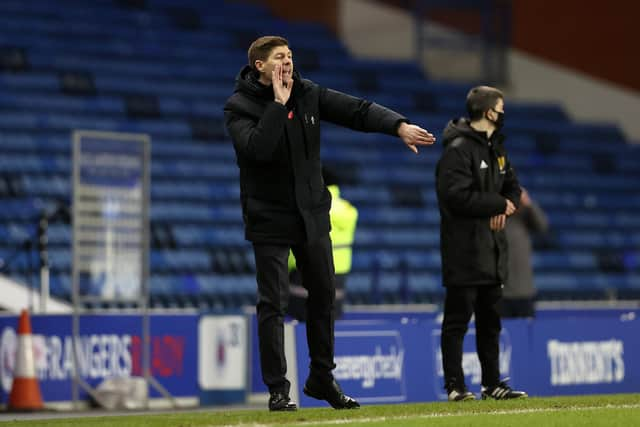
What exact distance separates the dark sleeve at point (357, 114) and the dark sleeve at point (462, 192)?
111 centimetres

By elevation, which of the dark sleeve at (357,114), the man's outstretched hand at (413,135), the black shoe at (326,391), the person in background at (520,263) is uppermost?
the dark sleeve at (357,114)

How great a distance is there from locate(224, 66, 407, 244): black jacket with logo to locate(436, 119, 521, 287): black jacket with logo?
1.24 metres

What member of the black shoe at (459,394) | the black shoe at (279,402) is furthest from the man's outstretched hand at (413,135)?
the black shoe at (459,394)

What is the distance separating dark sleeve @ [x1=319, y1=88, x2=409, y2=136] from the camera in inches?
298

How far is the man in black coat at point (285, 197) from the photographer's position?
7520mm

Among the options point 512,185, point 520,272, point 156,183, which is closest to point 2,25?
point 156,183

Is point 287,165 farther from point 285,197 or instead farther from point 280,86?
point 280,86

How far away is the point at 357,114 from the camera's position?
770 centimetres

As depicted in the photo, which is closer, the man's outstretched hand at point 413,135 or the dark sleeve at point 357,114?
the man's outstretched hand at point 413,135

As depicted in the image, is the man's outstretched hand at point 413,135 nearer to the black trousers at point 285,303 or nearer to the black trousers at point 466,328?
the black trousers at point 285,303

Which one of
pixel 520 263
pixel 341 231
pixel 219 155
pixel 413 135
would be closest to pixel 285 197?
pixel 413 135

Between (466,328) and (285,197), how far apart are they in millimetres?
1872

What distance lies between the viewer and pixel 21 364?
41.0 feet

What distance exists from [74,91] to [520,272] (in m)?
8.89
